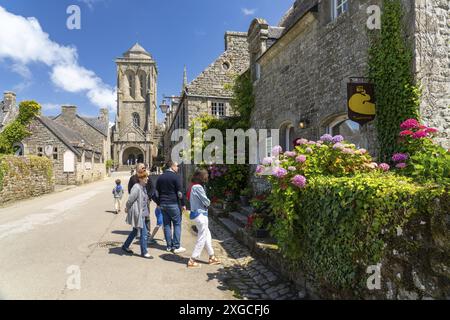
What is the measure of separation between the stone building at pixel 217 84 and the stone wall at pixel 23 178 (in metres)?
8.87

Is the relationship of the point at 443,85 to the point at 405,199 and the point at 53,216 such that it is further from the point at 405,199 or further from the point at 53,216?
the point at 53,216

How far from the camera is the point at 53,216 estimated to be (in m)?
10.7

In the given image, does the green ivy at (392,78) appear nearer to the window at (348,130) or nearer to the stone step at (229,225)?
the window at (348,130)

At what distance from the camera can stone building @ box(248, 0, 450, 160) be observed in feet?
17.0

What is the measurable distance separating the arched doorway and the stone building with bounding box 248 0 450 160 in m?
51.6

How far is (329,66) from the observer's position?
7004 mm

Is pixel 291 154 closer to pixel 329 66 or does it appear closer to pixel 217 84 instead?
pixel 329 66

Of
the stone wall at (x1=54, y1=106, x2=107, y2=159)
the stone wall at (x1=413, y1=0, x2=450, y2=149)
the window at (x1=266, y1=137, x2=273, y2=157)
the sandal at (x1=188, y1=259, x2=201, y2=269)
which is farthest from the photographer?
the stone wall at (x1=54, y1=106, x2=107, y2=159)

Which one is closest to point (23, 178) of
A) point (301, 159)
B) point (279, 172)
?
point (279, 172)

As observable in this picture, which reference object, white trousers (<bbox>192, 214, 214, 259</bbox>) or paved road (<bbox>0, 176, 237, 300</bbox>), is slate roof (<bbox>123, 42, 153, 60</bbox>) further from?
white trousers (<bbox>192, 214, 214, 259</bbox>)

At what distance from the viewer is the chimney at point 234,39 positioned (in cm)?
1659

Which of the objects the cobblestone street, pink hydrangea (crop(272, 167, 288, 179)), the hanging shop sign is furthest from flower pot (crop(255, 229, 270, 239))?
the hanging shop sign

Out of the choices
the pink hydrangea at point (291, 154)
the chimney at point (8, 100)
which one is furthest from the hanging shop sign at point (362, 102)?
the chimney at point (8, 100)
